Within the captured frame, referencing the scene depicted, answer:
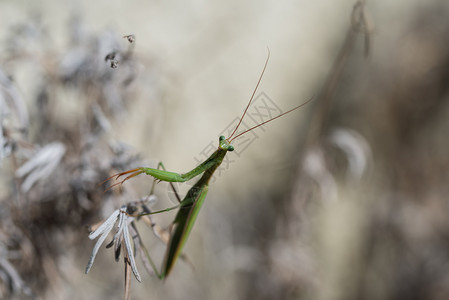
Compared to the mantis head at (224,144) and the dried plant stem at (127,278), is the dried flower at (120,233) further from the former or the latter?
the mantis head at (224,144)

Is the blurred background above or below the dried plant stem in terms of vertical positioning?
above

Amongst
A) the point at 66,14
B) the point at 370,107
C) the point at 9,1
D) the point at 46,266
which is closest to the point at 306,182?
the point at 46,266

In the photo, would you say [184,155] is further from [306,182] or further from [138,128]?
[306,182]

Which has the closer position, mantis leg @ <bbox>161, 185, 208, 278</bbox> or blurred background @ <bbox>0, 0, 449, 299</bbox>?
mantis leg @ <bbox>161, 185, 208, 278</bbox>

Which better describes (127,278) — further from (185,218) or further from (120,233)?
(185,218)

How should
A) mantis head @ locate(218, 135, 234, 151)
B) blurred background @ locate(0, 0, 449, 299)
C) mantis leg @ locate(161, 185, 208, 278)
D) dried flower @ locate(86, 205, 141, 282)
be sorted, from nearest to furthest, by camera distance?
dried flower @ locate(86, 205, 141, 282)
mantis head @ locate(218, 135, 234, 151)
mantis leg @ locate(161, 185, 208, 278)
blurred background @ locate(0, 0, 449, 299)

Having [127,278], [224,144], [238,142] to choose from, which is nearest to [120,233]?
[127,278]

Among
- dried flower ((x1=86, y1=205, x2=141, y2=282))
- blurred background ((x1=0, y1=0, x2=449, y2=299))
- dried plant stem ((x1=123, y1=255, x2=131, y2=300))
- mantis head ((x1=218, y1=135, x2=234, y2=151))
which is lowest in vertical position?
dried plant stem ((x1=123, y1=255, x2=131, y2=300))

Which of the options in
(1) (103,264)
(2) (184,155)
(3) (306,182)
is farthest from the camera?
(2) (184,155)

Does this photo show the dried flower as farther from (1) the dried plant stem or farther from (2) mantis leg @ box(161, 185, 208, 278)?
(2) mantis leg @ box(161, 185, 208, 278)

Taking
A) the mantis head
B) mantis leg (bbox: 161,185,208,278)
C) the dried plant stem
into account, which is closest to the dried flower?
the dried plant stem
